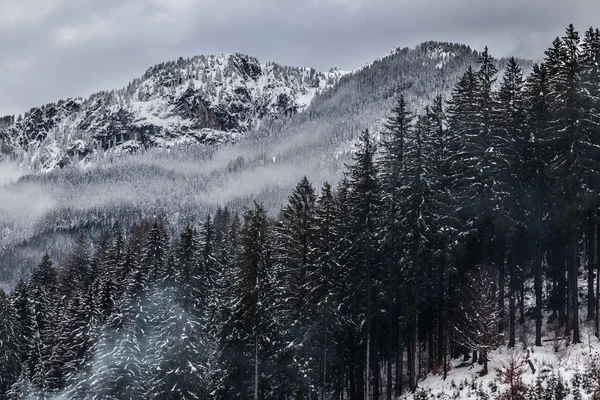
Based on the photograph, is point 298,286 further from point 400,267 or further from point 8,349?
point 8,349

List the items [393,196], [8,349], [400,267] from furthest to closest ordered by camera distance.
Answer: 1. [8,349]
2. [400,267]
3. [393,196]

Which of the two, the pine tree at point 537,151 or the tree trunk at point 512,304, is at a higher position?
the pine tree at point 537,151

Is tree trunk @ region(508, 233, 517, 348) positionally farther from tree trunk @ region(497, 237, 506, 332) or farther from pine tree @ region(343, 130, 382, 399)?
pine tree @ region(343, 130, 382, 399)

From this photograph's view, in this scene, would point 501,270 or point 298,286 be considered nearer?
point 501,270

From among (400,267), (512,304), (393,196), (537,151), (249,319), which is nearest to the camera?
(512,304)

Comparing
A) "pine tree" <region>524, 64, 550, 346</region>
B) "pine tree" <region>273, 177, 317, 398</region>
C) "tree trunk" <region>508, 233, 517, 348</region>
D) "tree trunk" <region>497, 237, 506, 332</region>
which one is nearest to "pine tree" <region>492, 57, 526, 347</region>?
"tree trunk" <region>508, 233, 517, 348</region>

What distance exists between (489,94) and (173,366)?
98.5 feet

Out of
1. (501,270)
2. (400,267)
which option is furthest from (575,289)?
(400,267)

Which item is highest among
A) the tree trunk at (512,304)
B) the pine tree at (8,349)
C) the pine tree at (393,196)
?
the pine tree at (393,196)

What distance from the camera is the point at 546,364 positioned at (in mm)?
32562

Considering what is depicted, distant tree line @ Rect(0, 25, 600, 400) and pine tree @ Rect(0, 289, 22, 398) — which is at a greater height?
distant tree line @ Rect(0, 25, 600, 400)

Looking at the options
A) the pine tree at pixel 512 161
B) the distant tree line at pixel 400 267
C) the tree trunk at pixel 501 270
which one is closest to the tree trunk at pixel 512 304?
the pine tree at pixel 512 161

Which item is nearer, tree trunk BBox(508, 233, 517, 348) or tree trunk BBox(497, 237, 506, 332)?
tree trunk BBox(508, 233, 517, 348)

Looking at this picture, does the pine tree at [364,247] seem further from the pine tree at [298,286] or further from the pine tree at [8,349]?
the pine tree at [8,349]
